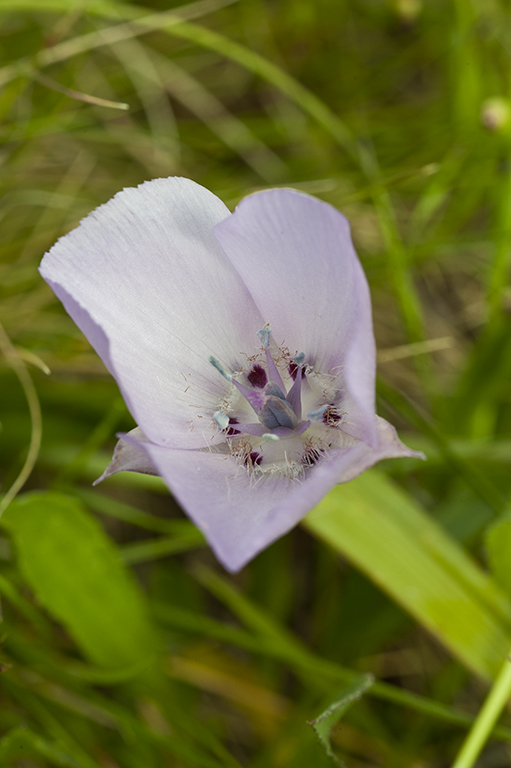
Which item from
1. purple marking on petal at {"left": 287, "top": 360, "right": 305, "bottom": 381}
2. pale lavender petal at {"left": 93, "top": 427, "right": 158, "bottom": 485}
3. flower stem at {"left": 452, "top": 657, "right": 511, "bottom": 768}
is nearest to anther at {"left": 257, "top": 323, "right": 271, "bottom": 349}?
purple marking on petal at {"left": 287, "top": 360, "right": 305, "bottom": 381}

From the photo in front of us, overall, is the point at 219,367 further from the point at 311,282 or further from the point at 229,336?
the point at 311,282

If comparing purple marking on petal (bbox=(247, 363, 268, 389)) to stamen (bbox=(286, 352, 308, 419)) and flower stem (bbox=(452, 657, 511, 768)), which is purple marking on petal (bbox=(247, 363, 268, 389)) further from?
flower stem (bbox=(452, 657, 511, 768))

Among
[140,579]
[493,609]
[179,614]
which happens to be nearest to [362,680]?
[493,609]

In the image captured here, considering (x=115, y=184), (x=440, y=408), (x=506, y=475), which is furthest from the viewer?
(x=115, y=184)

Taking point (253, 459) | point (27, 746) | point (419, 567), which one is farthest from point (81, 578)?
point (419, 567)

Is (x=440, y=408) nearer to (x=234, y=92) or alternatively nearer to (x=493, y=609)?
(x=493, y=609)

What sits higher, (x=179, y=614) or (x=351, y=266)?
(x=351, y=266)
